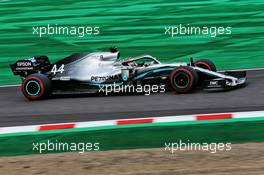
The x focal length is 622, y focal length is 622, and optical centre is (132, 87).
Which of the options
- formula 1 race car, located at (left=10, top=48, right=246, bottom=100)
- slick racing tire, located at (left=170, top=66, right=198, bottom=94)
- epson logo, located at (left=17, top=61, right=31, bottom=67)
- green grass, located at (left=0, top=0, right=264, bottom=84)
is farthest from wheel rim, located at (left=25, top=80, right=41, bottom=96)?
green grass, located at (left=0, top=0, right=264, bottom=84)

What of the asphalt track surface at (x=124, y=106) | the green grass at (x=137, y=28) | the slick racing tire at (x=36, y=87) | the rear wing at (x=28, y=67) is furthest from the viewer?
the green grass at (x=137, y=28)

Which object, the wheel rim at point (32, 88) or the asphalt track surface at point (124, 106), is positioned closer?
the asphalt track surface at point (124, 106)

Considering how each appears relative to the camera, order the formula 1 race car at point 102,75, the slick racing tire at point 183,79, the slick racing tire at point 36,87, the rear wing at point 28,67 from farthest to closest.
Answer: the rear wing at point 28,67
the slick racing tire at point 36,87
the formula 1 race car at point 102,75
the slick racing tire at point 183,79

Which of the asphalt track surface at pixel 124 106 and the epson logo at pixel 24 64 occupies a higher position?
the epson logo at pixel 24 64

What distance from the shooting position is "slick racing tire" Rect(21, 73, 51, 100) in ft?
38.0

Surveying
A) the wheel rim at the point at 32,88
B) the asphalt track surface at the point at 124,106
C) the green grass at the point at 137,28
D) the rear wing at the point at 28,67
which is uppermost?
the green grass at the point at 137,28

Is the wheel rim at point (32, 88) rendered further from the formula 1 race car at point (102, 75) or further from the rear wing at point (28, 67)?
the rear wing at point (28, 67)

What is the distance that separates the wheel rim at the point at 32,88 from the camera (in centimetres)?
1165

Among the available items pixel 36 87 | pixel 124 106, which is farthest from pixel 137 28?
pixel 124 106

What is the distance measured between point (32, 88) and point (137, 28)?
181 inches

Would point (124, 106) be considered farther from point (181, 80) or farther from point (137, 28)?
point (137, 28)

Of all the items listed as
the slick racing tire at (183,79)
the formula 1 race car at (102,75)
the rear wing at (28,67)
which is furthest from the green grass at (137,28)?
the slick racing tire at (183,79)

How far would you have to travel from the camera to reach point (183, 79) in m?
11.0

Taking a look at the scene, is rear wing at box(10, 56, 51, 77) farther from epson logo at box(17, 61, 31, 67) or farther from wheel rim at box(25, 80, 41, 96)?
wheel rim at box(25, 80, 41, 96)
